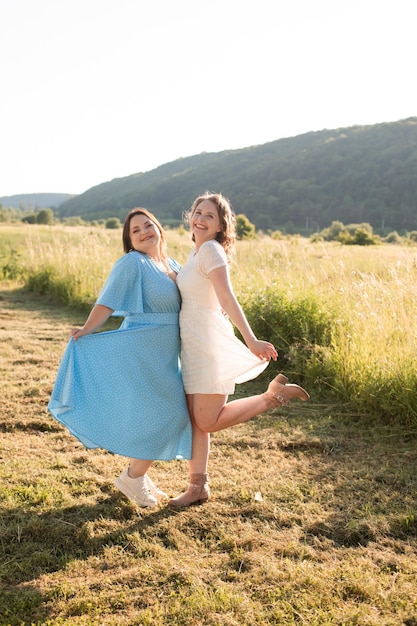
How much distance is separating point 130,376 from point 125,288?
0.46 meters

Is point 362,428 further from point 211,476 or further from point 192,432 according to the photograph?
point 192,432

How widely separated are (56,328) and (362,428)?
5427 millimetres

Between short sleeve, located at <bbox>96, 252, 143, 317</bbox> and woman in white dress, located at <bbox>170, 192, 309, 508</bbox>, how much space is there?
235 mm

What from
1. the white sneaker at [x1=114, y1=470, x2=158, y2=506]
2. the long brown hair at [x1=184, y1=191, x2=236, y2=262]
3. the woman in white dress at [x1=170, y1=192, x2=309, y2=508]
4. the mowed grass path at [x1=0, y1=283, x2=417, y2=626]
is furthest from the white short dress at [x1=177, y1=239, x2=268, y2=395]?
the mowed grass path at [x1=0, y1=283, x2=417, y2=626]

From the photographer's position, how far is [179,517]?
10.7ft

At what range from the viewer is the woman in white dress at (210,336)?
321 centimetres

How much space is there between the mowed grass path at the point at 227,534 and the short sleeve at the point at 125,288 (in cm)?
111

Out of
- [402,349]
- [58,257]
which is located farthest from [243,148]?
[402,349]

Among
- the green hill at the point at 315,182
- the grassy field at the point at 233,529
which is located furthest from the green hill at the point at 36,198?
the grassy field at the point at 233,529

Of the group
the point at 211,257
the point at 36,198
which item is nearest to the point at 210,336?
the point at 211,257

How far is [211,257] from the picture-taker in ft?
10.3

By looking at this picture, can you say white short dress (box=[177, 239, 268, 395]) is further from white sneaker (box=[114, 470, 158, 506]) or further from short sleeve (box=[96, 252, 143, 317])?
white sneaker (box=[114, 470, 158, 506])

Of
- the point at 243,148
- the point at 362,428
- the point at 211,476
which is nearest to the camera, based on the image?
the point at 211,476

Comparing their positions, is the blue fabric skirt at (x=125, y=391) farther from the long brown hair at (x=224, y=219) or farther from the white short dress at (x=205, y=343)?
the long brown hair at (x=224, y=219)
